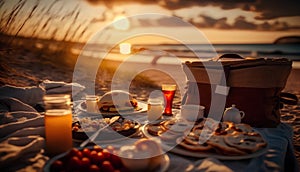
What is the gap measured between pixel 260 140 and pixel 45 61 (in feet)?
22.3

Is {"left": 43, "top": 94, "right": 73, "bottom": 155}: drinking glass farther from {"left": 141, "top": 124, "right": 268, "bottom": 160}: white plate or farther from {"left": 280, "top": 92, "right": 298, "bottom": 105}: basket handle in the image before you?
{"left": 280, "top": 92, "right": 298, "bottom": 105}: basket handle

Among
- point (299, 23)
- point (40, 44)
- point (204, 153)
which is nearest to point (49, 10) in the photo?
point (40, 44)

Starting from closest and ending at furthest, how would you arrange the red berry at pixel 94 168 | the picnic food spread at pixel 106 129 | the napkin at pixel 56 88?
the red berry at pixel 94 168, the picnic food spread at pixel 106 129, the napkin at pixel 56 88

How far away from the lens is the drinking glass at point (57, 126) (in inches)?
46.6

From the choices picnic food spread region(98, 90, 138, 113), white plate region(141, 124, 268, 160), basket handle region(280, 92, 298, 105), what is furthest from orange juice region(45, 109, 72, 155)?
basket handle region(280, 92, 298, 105)

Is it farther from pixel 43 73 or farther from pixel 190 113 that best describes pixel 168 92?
pixel 43 73

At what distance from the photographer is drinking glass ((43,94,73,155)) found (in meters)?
1.18

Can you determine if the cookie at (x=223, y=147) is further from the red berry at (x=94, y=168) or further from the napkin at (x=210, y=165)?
the red berry at (x=94, y=168)

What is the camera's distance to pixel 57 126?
3.93 ft

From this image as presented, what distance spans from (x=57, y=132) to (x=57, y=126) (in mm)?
30

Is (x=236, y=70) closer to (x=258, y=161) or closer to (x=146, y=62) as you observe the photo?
(x=258, y=161)

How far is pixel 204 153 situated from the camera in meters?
1.14

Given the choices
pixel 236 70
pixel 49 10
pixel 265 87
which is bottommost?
pixel 265 87

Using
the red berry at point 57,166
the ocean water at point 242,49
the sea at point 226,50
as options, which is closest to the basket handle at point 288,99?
the red berry at point 57,166
